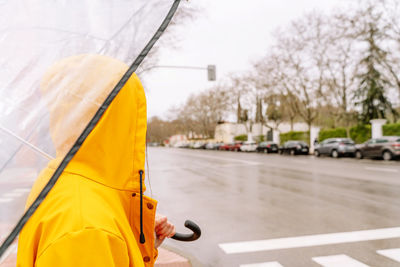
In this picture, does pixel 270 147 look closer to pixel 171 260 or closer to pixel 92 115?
pixel 171 260

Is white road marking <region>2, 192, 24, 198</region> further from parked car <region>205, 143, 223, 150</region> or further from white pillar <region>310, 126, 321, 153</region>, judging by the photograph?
parked car <region>205, 143, 223, 150</region>

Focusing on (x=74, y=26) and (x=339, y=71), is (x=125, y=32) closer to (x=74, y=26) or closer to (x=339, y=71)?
(x=74, y=26)

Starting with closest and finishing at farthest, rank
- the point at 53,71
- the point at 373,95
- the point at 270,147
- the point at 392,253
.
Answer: the point at 53,71, the point at 392,253, the point at 373,95, the point at 270,147

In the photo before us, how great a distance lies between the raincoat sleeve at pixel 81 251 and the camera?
0.79m

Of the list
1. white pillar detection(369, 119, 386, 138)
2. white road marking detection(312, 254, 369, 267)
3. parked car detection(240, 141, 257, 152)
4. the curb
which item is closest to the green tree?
white pillar detection(369, 119, 386, 138)

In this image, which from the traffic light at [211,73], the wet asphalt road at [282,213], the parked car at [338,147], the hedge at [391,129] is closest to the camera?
the wet asphalt road at [282,213]

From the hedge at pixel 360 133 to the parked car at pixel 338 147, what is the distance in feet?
19.0

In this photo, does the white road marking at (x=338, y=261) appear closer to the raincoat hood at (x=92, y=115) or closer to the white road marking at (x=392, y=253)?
the white road marking at (x=392, y=253)

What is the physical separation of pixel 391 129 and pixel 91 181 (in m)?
29.3

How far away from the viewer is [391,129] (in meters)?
26.2

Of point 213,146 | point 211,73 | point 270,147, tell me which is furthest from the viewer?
point 213,146

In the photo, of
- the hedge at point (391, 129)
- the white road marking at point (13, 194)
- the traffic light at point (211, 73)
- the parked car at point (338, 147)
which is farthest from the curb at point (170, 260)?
the hedge at point (391, 129)

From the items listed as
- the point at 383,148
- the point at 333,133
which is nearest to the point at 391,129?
the point at 383,148

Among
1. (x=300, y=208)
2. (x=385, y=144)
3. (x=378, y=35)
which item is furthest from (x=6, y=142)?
(x=378, y=35)
